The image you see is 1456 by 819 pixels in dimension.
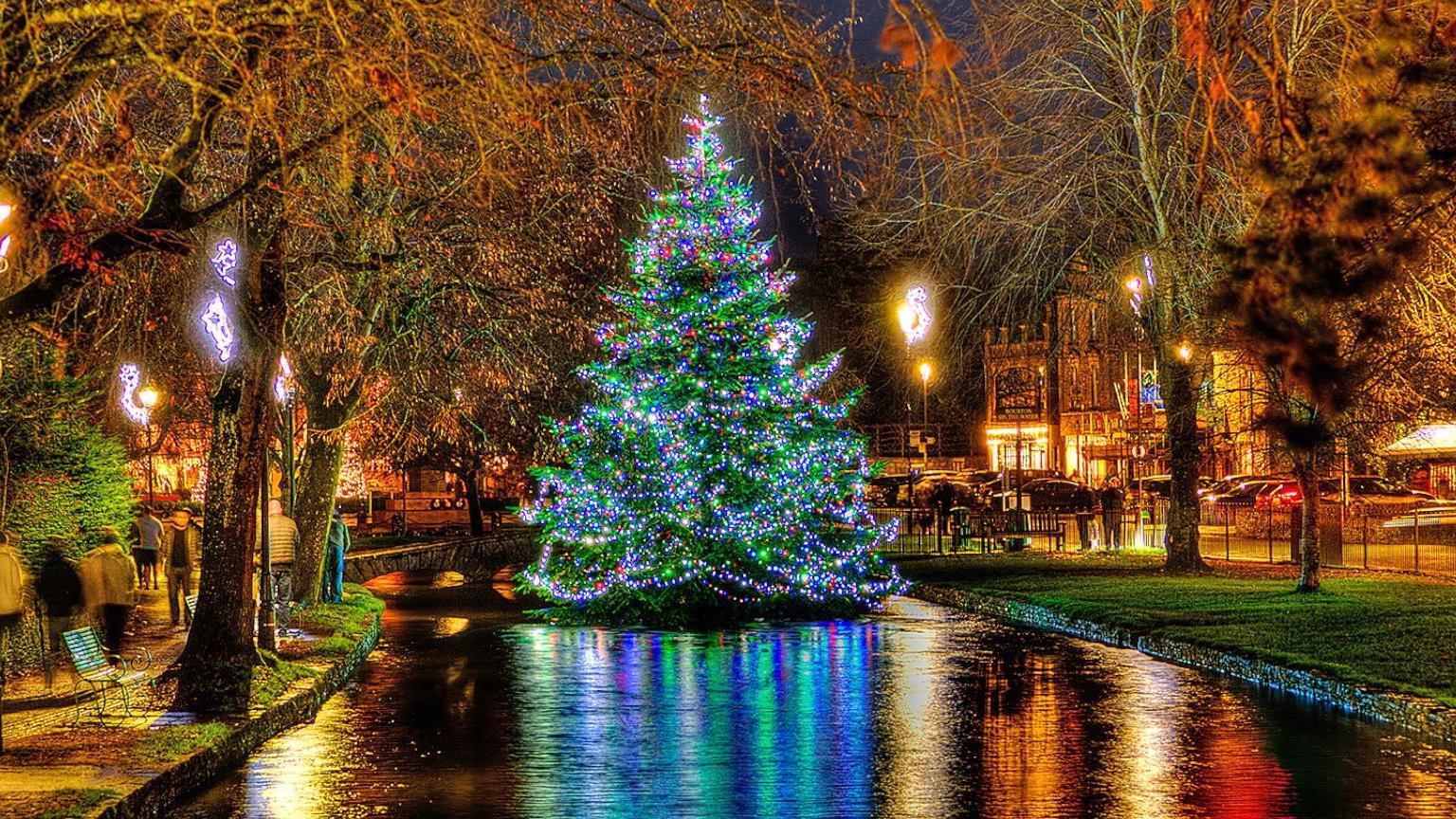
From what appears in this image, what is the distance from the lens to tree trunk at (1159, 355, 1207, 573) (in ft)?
115

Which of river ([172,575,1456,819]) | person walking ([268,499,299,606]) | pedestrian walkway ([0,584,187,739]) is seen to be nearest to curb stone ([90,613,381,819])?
river ([172,575,1456,819])

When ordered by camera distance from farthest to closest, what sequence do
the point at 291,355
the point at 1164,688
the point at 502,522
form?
the point at 502,522, the point at 291,355, the point at 1164,688

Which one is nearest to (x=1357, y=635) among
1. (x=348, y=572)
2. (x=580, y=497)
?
(x=580, y=497)

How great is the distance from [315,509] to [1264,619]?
1552cm

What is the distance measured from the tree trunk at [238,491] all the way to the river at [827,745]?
1.27m

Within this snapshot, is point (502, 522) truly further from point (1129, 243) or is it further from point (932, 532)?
point (1129, 243)

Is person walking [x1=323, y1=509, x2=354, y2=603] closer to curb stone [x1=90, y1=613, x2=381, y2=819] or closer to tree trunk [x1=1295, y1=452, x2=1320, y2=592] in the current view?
curb stone [x1=90, y1=613, x2=381, y2=819]

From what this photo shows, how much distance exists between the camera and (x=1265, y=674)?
728 inches

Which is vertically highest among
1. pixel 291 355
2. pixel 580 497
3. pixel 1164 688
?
pixel 291 355

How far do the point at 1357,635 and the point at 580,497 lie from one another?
12490mm

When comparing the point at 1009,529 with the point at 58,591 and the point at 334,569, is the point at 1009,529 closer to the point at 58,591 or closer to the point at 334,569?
the point at 334,569

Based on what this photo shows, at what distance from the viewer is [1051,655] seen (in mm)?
21453

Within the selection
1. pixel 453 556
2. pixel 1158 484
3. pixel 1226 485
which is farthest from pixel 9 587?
pixel 1158 484

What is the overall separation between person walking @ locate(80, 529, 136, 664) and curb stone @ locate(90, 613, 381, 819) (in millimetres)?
2372
